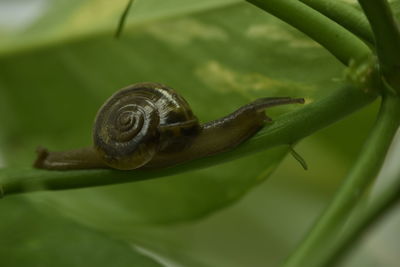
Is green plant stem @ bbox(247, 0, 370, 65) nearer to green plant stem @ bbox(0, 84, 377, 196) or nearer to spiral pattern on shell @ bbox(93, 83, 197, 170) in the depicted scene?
green plant stem @ bbox(0, 84, 377, 196)

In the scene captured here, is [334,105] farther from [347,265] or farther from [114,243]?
[347,265]

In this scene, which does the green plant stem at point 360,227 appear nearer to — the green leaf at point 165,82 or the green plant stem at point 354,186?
the green plant stem at point 354,186

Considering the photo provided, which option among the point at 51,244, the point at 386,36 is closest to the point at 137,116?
the point at 51,244

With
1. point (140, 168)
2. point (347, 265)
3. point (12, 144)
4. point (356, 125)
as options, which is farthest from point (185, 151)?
point (347, 265)

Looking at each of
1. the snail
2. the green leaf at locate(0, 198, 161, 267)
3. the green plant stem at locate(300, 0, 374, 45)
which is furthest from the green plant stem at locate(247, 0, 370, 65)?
the green leaf at locate(0, 198, 161, 267)

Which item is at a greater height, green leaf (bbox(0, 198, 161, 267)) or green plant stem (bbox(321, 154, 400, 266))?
green plant stem (bbox(321, 154, 400, 266))

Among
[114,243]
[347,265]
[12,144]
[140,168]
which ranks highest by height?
[140,168]

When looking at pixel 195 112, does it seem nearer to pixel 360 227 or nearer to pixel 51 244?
pixel 51 244
